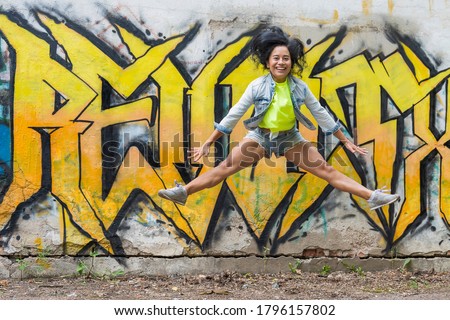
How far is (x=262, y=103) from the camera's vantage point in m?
6.54

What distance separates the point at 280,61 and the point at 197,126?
1.40 metres

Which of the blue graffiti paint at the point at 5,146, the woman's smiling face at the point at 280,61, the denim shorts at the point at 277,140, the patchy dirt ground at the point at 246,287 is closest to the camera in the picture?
the woman's smiling face at the point at 280,61

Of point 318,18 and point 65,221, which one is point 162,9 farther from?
point 65,221

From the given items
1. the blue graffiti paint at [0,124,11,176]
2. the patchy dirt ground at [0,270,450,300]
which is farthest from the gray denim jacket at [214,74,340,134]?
the blue graffiti paint at [0,124,11,176]

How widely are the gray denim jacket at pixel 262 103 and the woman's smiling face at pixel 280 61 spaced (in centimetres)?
10

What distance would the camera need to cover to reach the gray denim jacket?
257 inches

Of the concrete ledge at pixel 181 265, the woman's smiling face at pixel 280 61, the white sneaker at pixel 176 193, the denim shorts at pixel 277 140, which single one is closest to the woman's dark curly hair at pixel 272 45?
the woman's smiling face at pixel 280 61

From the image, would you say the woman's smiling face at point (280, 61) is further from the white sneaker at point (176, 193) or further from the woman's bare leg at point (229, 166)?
the white sneaker at point (176, 193)

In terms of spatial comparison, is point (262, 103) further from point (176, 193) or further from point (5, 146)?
point (5, 146)

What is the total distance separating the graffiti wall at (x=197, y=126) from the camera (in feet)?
24.4

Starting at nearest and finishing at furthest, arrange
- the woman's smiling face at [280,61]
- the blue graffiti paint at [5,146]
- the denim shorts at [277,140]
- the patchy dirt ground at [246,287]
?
1. the woman's smiling face at [280,61]
2. the denim shorts at [277,140]
3. the patchy dirt ground at [246,287]
4. the blue graffiti paint at [5,146]

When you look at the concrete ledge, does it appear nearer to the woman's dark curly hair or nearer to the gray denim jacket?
the gray denim jacket

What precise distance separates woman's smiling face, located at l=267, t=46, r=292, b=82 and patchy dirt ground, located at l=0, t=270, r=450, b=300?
2137 millimetres

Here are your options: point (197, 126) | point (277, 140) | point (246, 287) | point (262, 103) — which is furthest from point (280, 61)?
point (246, 287)
